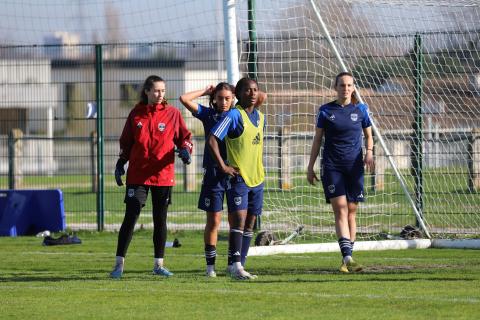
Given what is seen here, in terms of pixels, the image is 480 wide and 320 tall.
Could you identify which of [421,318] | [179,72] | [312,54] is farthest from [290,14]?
[421,318]

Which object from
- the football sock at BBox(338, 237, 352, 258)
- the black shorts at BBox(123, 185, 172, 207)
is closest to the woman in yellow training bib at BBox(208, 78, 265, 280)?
the black shorts at BBox(123, 185, 172, 207)

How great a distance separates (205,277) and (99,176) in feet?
26.3

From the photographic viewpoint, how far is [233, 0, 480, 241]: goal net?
15.1m

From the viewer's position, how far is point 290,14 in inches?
597

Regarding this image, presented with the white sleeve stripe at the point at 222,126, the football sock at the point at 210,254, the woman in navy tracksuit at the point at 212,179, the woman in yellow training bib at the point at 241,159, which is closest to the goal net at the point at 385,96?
the woman in navy tracksuit at the point at 212,179

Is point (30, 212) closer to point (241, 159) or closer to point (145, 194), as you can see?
point (145, 194)

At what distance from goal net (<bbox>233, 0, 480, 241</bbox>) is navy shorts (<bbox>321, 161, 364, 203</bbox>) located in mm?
3579

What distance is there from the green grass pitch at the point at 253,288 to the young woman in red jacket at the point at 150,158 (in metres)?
0.45

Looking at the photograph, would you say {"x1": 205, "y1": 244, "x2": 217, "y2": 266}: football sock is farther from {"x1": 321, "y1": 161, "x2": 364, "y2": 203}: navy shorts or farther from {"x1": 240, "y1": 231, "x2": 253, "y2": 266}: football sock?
{"x1": 321, "y1": 161, "x2": 364, "y2": 203}: navy shorts

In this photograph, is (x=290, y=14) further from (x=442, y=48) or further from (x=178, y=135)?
(x=178, y=135)

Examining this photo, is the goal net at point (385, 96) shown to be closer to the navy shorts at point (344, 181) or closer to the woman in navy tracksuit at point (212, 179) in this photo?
the navy shorts at point (344, 181)

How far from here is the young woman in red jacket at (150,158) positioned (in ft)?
36.4

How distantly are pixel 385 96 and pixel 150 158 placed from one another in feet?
18.4

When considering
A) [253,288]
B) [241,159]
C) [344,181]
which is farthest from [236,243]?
[344,181]
